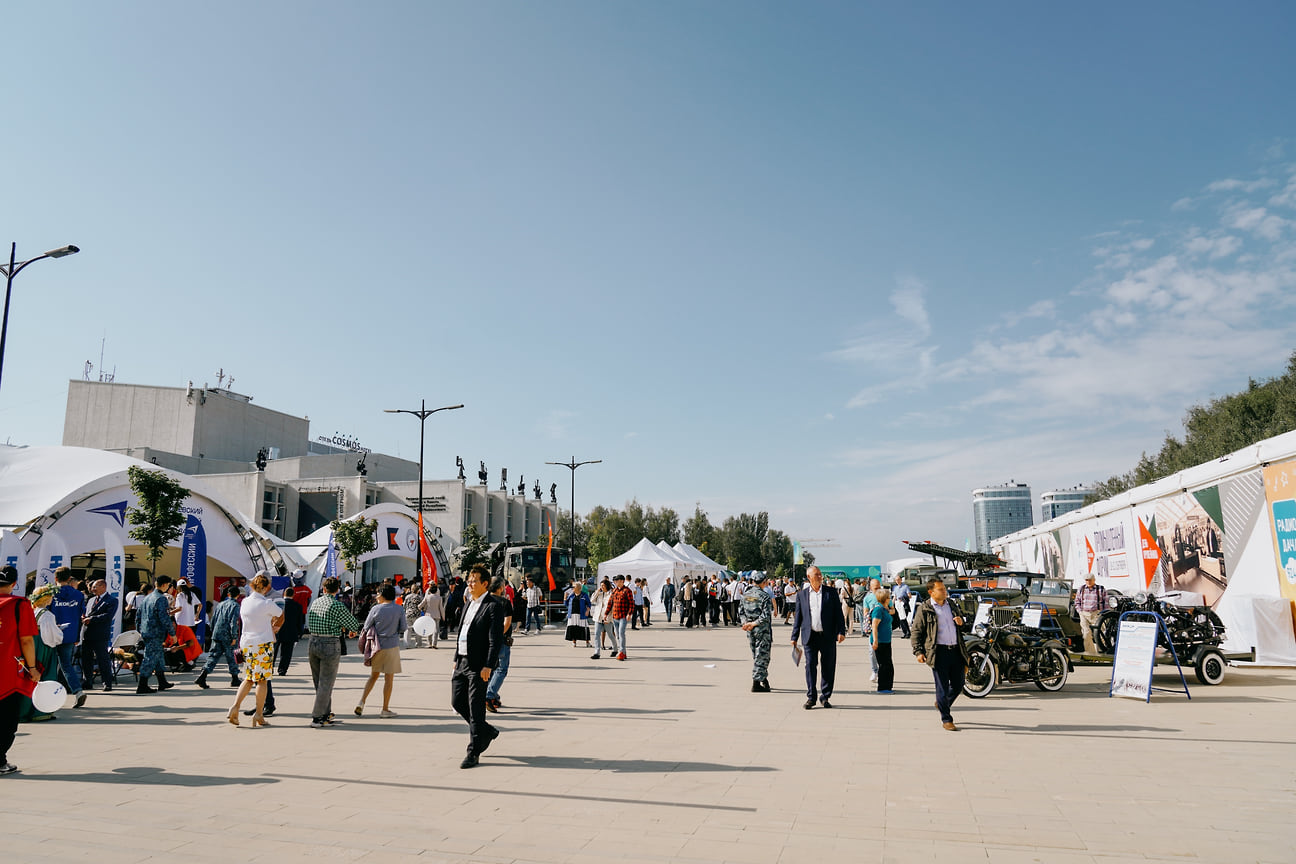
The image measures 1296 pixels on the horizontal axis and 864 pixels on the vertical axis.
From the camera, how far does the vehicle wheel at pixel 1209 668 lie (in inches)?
495

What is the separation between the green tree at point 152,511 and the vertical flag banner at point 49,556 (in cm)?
143

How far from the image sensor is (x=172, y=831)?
534 centimetres

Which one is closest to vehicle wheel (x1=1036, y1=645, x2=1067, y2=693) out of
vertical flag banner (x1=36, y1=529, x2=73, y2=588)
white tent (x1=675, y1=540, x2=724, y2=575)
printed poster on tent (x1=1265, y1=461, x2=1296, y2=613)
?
printed poster on tent (x1=1265, y1=461, x2=1296, y2=613)

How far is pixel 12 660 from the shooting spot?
674 centimetres


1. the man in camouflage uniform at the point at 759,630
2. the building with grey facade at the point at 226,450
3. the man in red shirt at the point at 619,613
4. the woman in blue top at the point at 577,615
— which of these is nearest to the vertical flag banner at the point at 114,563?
the woman in blue top at the point at 577,615

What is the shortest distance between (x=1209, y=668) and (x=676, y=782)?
10481mm

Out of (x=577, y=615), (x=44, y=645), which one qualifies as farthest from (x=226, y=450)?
(x=44, y=645)

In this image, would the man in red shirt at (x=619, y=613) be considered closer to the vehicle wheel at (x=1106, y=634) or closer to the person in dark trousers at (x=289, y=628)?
the person in dark trousers at (x=289, y=628)

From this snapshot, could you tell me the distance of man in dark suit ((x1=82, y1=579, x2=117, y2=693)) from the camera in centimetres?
1220

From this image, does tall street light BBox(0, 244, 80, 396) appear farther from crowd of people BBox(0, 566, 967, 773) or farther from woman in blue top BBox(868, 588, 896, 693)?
woman in blue top BBox(868, 588, 896, 693)

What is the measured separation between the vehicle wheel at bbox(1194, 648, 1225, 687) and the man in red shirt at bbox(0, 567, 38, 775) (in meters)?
15.1

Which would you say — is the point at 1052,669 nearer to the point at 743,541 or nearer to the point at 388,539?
the point at 388,539

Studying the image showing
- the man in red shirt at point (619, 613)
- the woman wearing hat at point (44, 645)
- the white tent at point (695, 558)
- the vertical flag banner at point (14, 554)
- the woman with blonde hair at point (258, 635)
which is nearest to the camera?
the woman with blonde hair at point (258, 635)

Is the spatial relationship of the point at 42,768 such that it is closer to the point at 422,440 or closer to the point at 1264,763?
the point at 1264,763
